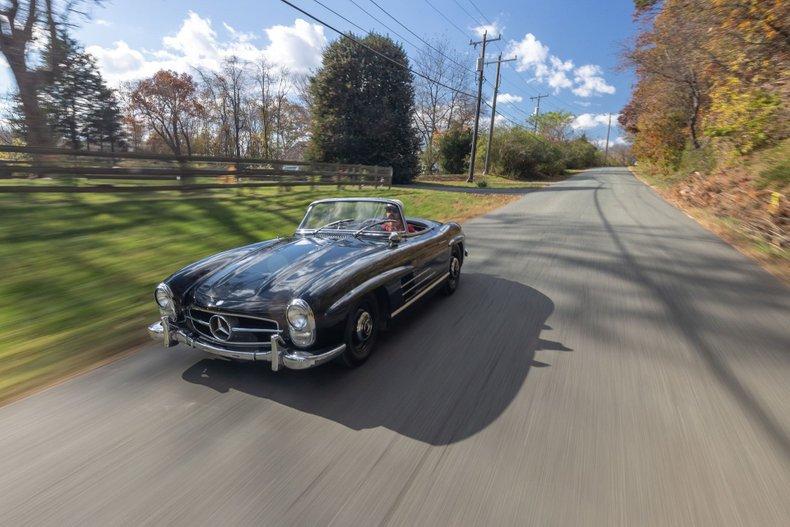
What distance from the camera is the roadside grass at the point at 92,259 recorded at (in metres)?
Result: 3.58

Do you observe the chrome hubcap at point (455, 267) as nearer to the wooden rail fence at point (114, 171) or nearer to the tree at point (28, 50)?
the wooden rail fence at point (114, 171)

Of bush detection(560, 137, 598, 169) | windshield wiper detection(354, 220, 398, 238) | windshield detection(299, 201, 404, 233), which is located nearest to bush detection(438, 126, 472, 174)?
bush detection(560, 137, 598, 169)

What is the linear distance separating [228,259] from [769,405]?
14.1 feet

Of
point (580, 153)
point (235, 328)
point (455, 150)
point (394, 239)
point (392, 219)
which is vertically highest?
point (580, 153)

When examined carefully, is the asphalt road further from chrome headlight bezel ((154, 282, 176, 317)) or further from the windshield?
the windshield

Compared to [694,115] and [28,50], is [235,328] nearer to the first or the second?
[28,50]

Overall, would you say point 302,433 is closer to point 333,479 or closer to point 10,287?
point 333,479

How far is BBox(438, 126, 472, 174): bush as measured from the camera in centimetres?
3897

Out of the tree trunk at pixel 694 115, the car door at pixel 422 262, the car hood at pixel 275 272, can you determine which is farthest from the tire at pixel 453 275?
the tree trunk at pixel 694 115

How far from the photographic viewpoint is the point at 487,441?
2.39 metres

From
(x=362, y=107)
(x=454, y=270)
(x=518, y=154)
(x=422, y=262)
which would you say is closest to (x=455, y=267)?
(x=454, y=270)

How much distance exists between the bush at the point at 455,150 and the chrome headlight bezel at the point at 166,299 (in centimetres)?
3801

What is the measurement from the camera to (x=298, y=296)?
9.35 ft

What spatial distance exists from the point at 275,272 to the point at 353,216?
58.6 inches
